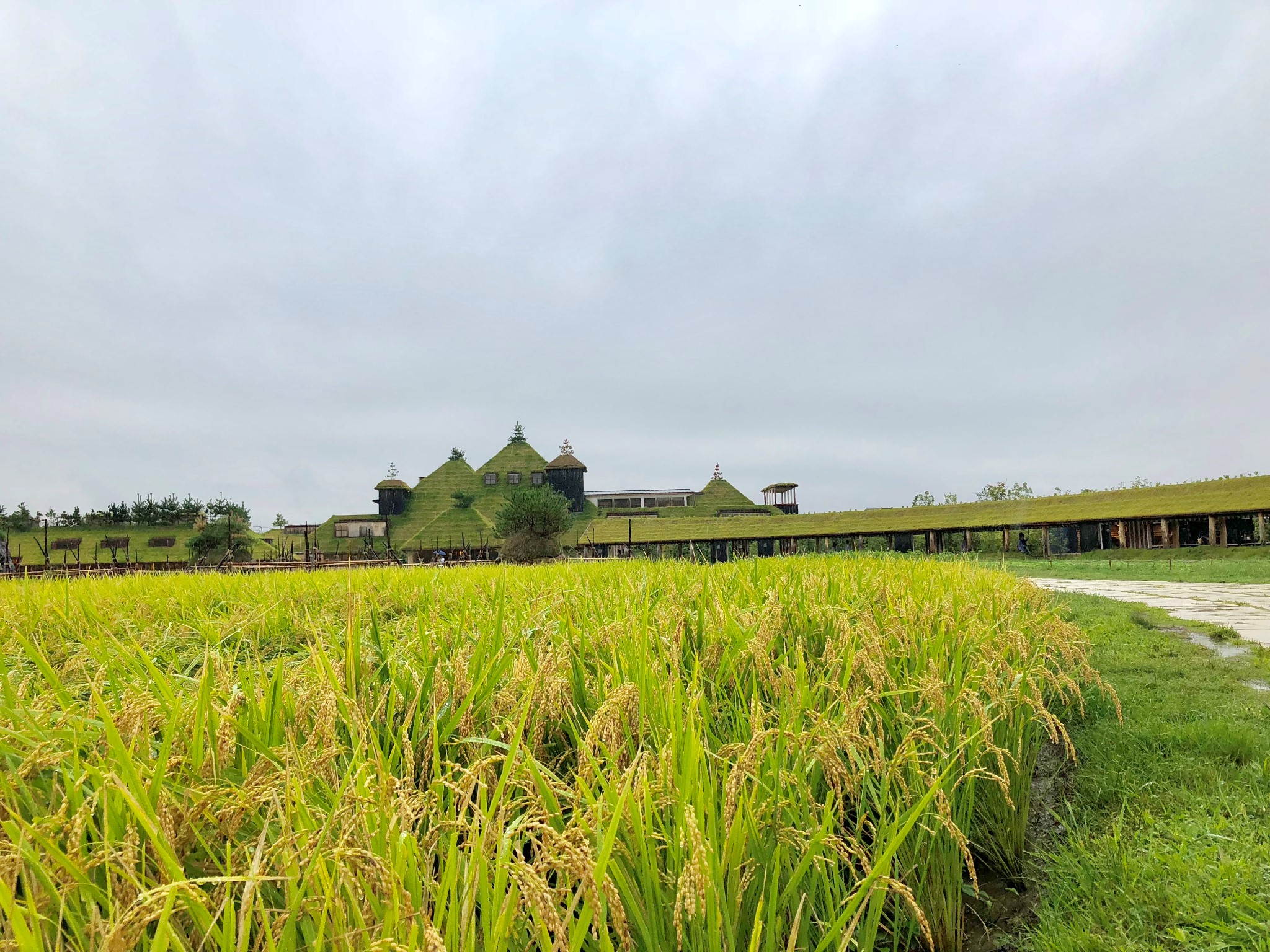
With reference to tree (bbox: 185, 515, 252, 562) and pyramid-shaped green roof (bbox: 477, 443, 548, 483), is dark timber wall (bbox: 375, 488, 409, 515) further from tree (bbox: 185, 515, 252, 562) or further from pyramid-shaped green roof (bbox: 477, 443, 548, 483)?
tree (bbox: 185, 515, 252, 562)

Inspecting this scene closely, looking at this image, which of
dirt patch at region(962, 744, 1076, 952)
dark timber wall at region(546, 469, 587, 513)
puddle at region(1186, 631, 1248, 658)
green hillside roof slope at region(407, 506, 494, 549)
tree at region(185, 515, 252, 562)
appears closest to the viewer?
dirt patch at region(962, 744, 1076, 952)

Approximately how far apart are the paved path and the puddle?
267 mm

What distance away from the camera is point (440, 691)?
2.12m

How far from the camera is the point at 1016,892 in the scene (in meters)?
2.43

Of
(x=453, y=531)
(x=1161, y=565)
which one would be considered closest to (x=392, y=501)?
(x=453, y=531)

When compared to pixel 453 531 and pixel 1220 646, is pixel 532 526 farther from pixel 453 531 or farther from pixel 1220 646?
pixel 1220 646

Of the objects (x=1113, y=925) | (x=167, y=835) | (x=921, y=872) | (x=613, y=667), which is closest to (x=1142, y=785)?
(x=1113, y=925)

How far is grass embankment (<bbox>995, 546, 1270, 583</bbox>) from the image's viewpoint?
15938 millimetres

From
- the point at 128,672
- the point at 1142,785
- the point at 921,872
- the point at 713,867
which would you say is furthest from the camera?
the point at 1142,785

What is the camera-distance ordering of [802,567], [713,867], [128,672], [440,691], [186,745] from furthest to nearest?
[802,567]
[128,672]
[440,691]
[186,745]
[713,867]

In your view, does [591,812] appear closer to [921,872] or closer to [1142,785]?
[921,872]

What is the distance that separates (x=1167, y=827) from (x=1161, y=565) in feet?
75.7

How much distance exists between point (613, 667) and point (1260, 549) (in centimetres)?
3093

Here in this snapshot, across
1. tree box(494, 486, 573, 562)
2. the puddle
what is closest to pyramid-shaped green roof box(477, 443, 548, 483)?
tree box(494, 486, 573, 562)
